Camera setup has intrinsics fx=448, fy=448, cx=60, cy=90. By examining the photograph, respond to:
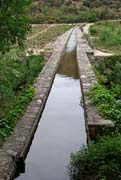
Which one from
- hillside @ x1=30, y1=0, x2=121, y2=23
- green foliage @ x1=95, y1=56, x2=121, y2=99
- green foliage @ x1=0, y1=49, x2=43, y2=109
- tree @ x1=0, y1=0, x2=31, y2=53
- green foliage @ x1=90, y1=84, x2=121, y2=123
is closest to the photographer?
tree @ x1=0, y1=0, x2=31, y2=53

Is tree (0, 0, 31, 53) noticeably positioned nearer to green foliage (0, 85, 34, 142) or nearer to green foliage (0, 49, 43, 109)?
green foliage (0, 49, 43, 109)

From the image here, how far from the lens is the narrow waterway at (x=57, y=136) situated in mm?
9078

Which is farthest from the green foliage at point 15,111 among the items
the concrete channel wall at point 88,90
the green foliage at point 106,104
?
the green foliage at point 106,104

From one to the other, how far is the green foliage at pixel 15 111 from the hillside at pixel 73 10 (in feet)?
107

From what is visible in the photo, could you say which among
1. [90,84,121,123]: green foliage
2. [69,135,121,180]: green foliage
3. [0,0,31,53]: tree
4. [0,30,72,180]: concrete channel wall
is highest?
[0,0,31,53]: tree

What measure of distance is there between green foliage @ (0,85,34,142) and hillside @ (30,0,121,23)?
32.6 meters

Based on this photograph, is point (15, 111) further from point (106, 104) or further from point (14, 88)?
point (14, 88)

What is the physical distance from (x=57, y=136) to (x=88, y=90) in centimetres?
312

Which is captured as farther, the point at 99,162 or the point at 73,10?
the point at 73,10

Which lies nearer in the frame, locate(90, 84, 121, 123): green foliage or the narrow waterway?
the narrow waterway

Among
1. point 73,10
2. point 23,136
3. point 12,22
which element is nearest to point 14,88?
point 23,136

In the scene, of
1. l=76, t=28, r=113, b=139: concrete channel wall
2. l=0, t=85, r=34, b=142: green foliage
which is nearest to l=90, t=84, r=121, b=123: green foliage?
l=76, t=28, r=113, b=139: concrete channel wall

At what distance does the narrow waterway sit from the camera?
9078mm

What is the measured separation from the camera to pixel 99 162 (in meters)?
7.64
